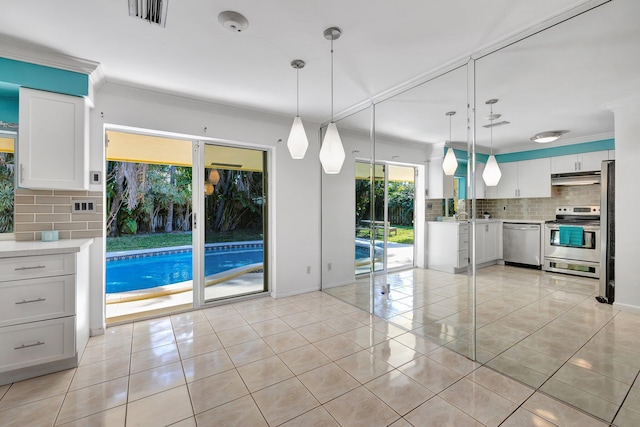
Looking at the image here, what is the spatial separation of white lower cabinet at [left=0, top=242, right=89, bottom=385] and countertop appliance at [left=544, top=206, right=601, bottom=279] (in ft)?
13.6

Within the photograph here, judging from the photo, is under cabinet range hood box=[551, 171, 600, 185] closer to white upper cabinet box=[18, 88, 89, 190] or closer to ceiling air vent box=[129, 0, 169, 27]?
ceiling air vent box=[129, 0, 169, 27]

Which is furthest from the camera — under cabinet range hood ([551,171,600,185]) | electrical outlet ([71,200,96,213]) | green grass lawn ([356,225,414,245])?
green grass lawn ([356,225,414,245])

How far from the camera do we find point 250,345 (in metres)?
2.49

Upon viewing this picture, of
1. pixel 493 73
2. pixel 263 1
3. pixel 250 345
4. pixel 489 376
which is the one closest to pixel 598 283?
pixel 489 376

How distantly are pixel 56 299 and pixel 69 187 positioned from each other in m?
0.98

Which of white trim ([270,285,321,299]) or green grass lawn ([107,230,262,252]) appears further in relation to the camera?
green grass lawn ([107,230,262,252])

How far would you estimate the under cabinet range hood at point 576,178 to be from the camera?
196cm

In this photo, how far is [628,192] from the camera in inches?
64.2

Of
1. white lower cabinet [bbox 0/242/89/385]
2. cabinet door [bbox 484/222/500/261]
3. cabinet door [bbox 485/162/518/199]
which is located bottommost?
white lower cabinet [bbox 0/242/89/385]

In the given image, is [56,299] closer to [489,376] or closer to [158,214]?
[489,376]

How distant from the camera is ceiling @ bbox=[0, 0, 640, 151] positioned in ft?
5.62

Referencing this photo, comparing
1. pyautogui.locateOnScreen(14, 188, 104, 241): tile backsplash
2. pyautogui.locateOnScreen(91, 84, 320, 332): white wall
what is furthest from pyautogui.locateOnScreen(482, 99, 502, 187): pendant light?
pyautogui.locateOnScreen(14, 188, 104, 241): tile backsplash

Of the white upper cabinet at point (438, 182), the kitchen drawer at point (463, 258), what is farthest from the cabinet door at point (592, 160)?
the kitchen drawer at point (463, 258)

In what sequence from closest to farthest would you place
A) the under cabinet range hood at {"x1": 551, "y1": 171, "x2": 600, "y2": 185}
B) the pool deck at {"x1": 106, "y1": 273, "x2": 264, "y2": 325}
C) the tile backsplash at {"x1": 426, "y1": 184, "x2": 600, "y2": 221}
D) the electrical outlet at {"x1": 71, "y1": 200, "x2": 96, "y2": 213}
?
the under cabinet range hood at {"x1": 551, "y1": 171, "x2": 600, "y2": 185}, the tile backsplash at {"x1": 426, "y1": 184, "x2": 600, "y2": 221}, the electrical outlet at {"x1": 71, "y1": 200, "x2": 96, "y2": 213}, the pool deck at {"x1": 106, "y1": 273, "x2": 264, "y2": 325}
